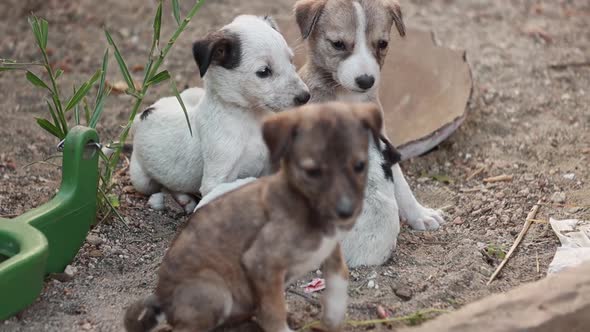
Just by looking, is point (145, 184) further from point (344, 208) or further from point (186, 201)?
point (344, 208)

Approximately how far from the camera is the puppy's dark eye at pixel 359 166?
12.1ft

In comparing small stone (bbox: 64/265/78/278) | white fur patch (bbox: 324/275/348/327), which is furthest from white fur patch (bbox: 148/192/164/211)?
white fur patch (bbox: 324/275/348/327)

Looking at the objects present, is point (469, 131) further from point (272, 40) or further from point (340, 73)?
point (272, 40)

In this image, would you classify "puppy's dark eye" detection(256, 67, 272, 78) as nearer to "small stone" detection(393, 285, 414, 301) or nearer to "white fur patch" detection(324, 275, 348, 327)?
"small stone" detection(393, 285, 414, 301)

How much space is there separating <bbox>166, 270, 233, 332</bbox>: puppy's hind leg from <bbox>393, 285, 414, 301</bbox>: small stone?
1.13 metres

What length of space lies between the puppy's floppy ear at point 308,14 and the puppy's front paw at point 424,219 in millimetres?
1315

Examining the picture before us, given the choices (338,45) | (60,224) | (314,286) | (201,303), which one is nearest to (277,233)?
(201,303)

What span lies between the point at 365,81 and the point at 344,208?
2078mm

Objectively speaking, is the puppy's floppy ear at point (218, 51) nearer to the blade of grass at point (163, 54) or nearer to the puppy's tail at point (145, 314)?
the blade of grass at point (163, 54)

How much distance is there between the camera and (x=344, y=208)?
3.61 m

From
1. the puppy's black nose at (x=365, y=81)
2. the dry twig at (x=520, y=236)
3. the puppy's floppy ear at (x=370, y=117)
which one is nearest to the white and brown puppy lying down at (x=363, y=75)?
the puppy's black nose at (x=365, y=81)

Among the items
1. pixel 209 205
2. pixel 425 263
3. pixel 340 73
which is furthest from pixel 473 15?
pixel 209 205

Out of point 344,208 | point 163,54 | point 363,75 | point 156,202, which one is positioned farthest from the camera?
point 156,202

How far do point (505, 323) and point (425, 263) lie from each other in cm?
143
